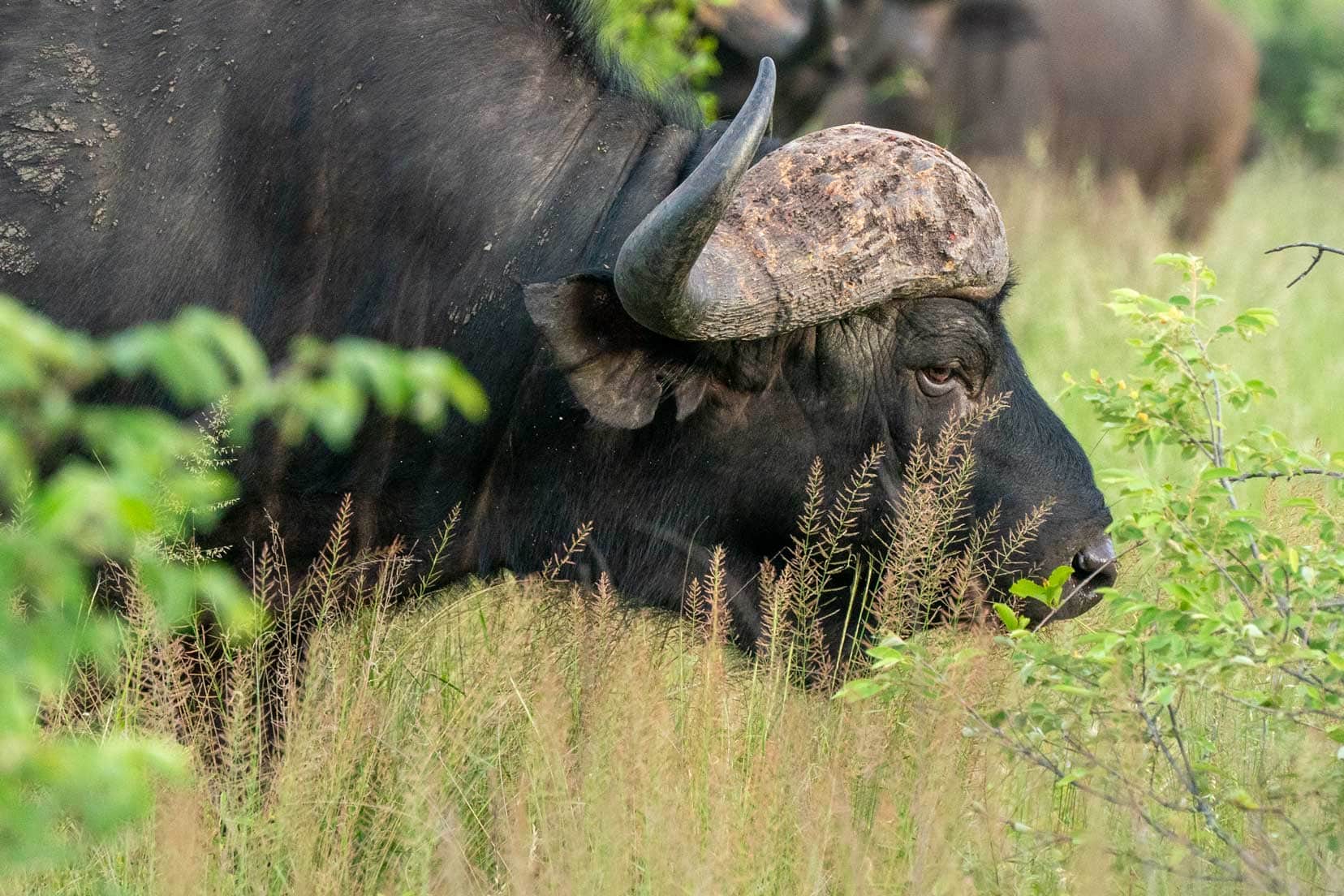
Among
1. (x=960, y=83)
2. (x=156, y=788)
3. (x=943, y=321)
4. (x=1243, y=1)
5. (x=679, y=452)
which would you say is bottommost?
(x=1243, y=1)

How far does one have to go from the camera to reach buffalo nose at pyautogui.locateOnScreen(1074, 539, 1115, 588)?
4.02 meters

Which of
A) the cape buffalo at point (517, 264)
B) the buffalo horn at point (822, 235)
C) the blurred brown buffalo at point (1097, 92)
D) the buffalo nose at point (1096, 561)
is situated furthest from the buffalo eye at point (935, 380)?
the blurred brown buffalo at point (1097, 92)

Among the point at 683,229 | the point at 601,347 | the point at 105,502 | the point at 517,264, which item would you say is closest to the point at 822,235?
the point at 683,229

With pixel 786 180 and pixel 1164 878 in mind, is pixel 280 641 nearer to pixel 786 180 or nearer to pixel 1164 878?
pixel 786 180

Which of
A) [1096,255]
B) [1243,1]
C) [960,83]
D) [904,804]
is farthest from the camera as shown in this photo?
[1243,1]

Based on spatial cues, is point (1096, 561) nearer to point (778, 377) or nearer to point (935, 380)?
point (935, 380)

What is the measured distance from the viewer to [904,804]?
11.8 feet

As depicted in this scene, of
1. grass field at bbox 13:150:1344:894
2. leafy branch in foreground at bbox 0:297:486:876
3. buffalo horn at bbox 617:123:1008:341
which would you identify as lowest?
grass field at bbox 13:150:1344:894

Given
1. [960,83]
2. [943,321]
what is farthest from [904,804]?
[960,83]

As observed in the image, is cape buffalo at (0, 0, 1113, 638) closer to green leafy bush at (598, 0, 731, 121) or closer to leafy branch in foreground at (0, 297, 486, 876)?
green leafy bush at (598, 0, 731, 121)

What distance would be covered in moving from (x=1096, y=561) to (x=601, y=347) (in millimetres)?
1363

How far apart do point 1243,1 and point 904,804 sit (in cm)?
2966

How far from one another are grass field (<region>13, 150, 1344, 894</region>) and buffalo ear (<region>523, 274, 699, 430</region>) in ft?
1.60

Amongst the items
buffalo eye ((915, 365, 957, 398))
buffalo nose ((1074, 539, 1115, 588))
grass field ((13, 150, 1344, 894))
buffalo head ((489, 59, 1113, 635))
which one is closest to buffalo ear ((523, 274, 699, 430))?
buffalo head ((489, 59, 1113, 635))
